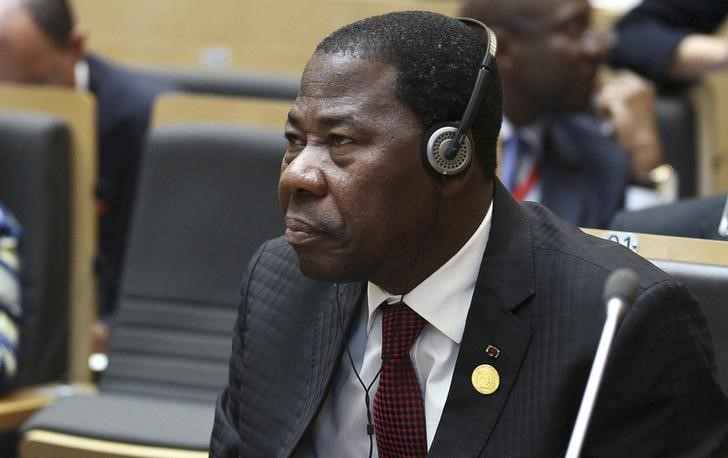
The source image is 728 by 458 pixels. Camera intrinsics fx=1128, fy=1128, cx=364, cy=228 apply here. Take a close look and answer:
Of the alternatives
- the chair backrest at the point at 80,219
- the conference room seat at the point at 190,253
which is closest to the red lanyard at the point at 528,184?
the conference room seat at the point at 190,253

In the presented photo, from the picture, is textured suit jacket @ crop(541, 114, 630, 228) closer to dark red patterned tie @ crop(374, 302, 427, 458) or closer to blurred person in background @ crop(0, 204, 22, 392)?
blurred person in background @ crop(0, 204, 22, 392)

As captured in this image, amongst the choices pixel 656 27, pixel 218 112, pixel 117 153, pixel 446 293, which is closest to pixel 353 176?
pixel 446 293

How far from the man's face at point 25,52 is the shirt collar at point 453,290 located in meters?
1.81

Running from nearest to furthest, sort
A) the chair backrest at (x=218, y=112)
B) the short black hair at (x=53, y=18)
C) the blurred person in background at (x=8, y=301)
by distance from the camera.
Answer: the blurred person in background at (x=8, y=301)
the chair backrest at (x=218, y=112)
the short black hair at (x=53, y=18)

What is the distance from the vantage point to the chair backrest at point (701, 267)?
1.15 metres

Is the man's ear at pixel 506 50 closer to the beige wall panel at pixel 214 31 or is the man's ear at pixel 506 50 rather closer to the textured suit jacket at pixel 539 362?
the beige wall panel at pixel 214 31

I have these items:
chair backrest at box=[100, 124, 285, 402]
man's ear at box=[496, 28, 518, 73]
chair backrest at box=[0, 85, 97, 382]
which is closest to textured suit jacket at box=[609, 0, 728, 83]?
man's ear at box=[496, 28, 518, 73]

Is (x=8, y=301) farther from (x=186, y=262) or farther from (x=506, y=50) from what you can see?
(x=506, y=50)

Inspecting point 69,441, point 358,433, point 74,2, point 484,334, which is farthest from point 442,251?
point 74,2

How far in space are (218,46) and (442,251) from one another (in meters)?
2.28

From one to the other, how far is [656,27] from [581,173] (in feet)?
1.80

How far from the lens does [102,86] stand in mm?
2719

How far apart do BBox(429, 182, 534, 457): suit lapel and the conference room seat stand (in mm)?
884

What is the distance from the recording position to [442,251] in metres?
1.10
